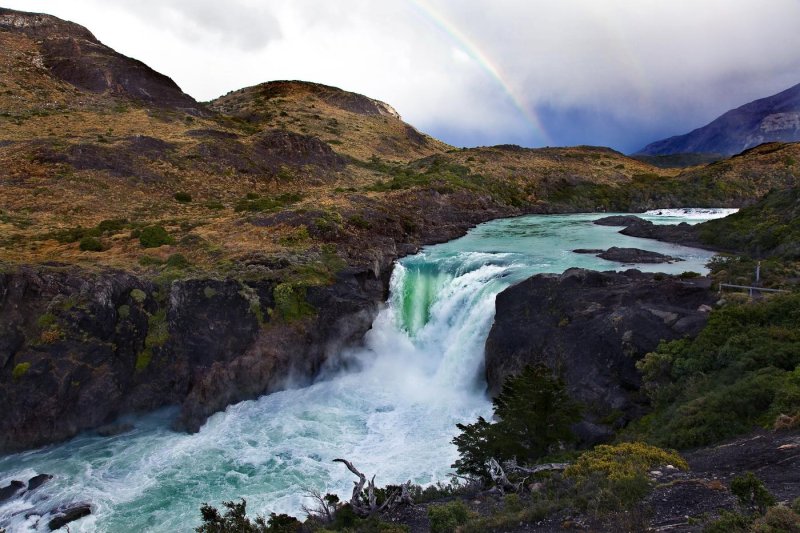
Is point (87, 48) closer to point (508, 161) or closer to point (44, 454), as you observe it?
point (508, 161)

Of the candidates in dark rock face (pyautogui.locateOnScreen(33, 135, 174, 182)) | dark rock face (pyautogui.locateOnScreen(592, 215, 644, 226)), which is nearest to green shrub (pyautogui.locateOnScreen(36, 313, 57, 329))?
dark rock face (pyautogui.locateOnScreen(33, 135, 174, 182))

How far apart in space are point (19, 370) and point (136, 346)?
5.21 metres

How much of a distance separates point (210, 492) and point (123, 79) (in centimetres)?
8008

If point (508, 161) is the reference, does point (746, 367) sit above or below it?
below

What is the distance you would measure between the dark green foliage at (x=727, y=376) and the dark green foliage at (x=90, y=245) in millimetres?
33543

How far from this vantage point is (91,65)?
257ft

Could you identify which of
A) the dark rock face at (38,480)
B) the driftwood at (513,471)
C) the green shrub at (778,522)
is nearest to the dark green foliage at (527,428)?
the driftwood at (513,471)

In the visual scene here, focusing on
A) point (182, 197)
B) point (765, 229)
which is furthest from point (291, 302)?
point (765, 229)

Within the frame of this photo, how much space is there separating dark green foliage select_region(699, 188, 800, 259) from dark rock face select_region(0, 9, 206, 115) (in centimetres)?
7459

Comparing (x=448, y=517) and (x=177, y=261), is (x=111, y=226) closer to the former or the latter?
(x=177, y=261)

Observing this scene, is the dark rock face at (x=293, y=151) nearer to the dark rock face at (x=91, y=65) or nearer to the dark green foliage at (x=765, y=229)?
the dark rock face at (x=91, y=65)

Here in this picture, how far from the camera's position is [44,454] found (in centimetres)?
2300

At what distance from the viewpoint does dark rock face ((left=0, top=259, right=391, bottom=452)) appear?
23891 mm

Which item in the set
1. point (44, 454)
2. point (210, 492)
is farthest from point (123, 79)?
point (210, 492)
